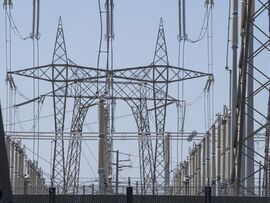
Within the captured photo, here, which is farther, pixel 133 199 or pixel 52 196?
pixel 133 199

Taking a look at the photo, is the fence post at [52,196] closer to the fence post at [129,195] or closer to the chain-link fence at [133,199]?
the chain-link fence at [133,199]

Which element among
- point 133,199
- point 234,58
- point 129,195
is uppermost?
point 234,58

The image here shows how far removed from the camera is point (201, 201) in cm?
2253

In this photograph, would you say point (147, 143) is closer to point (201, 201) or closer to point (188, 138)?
point (188, 138)

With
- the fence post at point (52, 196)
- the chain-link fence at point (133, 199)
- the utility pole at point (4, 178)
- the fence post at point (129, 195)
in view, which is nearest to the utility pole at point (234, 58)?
the chain-link fence at point (133, 199)

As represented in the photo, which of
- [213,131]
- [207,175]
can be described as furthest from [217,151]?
[207,175]

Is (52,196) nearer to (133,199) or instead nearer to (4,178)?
(133,199)

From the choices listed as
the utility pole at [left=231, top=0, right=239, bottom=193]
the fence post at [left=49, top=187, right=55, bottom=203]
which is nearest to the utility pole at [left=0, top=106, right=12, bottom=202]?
the fence post at [left=49, top=187, right=55, bottom=203]

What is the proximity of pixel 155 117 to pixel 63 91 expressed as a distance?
5.24 m

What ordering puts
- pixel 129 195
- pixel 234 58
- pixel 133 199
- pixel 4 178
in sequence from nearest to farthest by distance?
pixel 4 178, pixel 129 195, pixel 133 199, pixel 234 58

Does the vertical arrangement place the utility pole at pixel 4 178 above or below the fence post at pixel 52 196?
above

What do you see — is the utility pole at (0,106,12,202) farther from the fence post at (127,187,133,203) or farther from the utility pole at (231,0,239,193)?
the utility pole at (231,0,239,193)

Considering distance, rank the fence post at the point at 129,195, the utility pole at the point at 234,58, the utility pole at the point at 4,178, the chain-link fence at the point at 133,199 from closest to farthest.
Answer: the utility pole at the point at 4,178
the fence post at the point at 129,195
the chain-link fence at the point at 133,199
the utility pole at the point at 234,58

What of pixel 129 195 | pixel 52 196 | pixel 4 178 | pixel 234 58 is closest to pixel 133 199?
pixel 129 195
